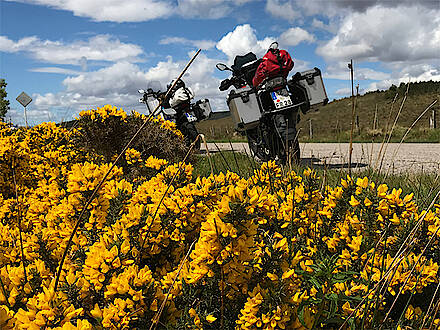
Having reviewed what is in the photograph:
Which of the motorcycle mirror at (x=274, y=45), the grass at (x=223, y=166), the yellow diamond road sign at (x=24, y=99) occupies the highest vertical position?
the yellow diamond road sign at (x=24, y=99)

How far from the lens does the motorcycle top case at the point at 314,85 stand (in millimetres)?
6422

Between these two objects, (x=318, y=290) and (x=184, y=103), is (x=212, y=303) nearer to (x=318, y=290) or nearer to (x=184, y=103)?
(x=318, y=290)

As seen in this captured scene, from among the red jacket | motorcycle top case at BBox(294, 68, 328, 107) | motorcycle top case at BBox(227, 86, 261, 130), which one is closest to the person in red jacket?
the red jacket

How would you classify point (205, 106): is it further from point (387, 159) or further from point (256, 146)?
point (387, 159)

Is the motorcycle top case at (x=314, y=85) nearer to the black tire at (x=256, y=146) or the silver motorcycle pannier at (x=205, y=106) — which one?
the black tire at (x=256, y=146)

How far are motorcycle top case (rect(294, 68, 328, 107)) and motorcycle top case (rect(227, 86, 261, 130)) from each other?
0.84 m

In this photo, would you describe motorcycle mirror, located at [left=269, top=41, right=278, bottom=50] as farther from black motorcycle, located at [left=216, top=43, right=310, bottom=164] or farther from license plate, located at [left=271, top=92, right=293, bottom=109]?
license plate, located at [left=271, top=92, right=293, bottom=109]

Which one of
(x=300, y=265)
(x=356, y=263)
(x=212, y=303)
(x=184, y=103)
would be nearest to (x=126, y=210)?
(x=212, y=303)

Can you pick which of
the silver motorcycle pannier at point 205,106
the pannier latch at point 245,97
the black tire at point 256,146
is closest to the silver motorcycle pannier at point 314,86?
the pannier latch at point 245,97

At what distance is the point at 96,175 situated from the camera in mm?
2061

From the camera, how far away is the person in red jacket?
634 cm

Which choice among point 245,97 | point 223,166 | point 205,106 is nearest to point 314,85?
point 245,97

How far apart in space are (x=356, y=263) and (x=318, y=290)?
1.41 ft

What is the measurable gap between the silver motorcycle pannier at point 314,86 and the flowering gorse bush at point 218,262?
4.31 meters
